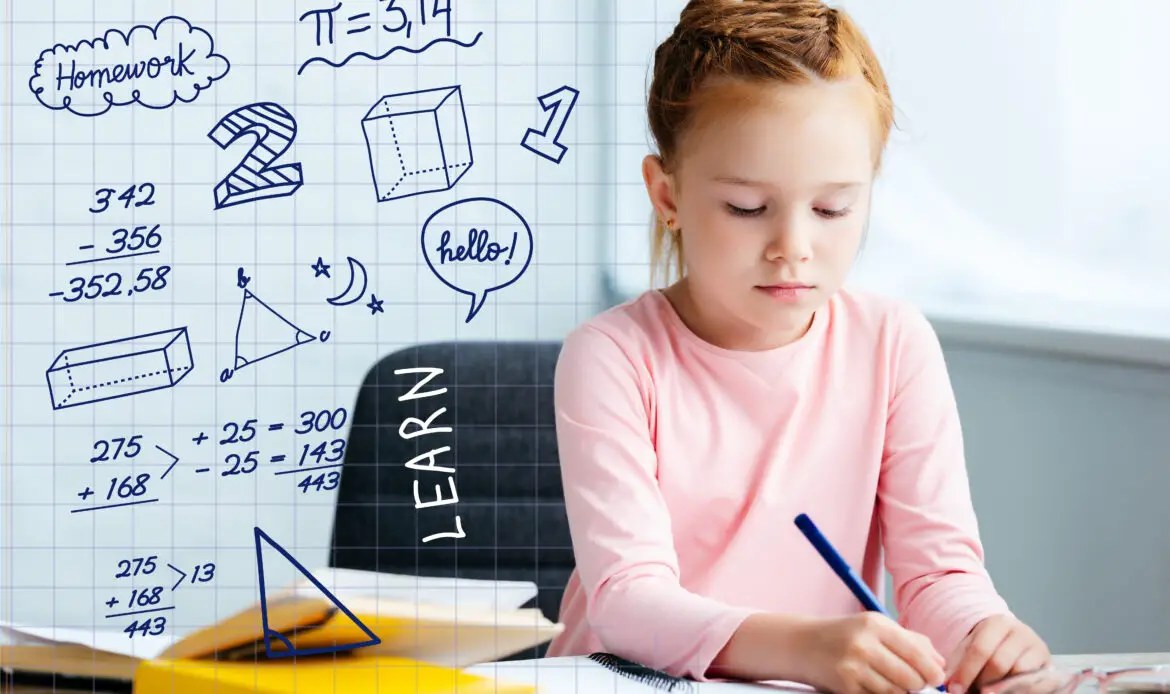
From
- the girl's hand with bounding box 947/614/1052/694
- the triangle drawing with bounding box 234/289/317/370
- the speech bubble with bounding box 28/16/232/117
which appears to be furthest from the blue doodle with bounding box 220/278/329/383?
the girl's hand with bounding box 947/614/1052/694

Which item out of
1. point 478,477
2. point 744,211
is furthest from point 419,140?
point 478,477

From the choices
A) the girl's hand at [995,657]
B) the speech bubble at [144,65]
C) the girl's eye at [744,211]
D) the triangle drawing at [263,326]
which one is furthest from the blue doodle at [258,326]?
the girl's hand at [995,657]

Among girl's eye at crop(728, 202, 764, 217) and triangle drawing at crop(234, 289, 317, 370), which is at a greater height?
girl's eye at crop(728, 202, 764, 217)

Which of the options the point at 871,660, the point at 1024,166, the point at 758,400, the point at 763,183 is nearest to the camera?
the point at 871,660

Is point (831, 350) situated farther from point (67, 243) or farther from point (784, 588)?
point (67, 243)

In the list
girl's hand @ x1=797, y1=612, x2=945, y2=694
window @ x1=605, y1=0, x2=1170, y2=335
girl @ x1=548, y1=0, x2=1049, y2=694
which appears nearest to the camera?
girl's hand @ x1=797, y1=612, x2=945, y2=694

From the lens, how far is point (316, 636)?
560 millimetres

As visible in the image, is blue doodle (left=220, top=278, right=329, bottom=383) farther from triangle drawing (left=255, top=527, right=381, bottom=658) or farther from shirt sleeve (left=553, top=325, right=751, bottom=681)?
shirt sleeve (left=553, top=325, right=751, bottom=681)

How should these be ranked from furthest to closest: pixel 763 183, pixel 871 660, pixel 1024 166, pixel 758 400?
pixel 1024 166 < pixel 758 400 < pixel 763 183 < pixel 871 660

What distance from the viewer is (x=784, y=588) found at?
72 cm

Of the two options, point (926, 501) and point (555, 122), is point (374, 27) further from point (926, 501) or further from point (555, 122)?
point (926, 501)

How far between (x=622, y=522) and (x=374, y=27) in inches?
11.6

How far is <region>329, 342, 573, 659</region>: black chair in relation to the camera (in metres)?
1.00

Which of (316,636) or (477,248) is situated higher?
(477,248)
